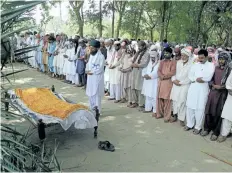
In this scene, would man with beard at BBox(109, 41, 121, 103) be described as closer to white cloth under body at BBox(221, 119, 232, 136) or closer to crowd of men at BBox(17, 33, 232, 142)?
crowd of men at BBox(17, 33, 232, 142)

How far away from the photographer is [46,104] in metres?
6.42

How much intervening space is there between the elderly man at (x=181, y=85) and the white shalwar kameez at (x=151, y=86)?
0.74m

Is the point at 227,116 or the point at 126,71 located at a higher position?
the point at 126,71

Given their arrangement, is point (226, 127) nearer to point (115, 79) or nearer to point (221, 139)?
point (221, 139)

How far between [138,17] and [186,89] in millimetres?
24667

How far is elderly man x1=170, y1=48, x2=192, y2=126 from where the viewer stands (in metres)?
6.98

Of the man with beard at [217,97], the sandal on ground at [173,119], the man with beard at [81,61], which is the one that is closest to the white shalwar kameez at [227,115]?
the man with beard at [217,97]

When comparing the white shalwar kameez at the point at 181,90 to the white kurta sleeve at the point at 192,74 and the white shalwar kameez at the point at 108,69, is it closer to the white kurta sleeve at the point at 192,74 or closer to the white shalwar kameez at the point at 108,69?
the white kurta sleeve at the point at 192,74

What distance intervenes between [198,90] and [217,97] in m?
0.43

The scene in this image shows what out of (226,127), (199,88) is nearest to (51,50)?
(199,88)

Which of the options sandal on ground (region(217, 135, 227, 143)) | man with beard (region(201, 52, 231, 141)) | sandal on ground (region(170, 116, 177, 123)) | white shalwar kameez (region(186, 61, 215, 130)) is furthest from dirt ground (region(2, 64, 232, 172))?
white shalwar kameez (region(186, 61, 215, 130))

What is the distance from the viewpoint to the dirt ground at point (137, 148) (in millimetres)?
5082

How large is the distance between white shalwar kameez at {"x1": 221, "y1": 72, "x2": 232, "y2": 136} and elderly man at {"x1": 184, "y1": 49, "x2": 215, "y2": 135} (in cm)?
52

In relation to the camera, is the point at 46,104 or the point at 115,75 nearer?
the point at 46,104
